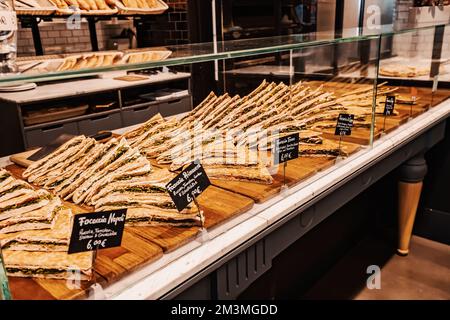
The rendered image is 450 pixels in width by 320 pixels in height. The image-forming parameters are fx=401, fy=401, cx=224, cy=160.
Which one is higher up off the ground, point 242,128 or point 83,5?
point 83,5

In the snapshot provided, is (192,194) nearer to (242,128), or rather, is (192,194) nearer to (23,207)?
(23,207)

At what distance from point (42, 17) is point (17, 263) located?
2859mm

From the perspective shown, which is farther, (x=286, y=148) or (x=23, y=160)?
(x=23, y=160)

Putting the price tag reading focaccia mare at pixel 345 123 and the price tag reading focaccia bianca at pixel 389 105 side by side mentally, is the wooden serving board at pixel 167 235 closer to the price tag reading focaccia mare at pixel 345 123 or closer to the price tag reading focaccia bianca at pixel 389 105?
the price tag reading focaccia mare at pixel 345 123

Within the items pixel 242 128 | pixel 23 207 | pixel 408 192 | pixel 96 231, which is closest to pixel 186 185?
pixel 96 231

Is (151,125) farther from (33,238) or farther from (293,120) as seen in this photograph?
(33,238)

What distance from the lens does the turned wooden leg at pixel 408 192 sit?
2594 mm

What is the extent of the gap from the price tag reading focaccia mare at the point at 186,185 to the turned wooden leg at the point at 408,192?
192 centimetres

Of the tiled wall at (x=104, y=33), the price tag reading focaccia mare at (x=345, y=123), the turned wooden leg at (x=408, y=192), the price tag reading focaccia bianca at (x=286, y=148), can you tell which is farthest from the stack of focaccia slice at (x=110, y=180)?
the tiled wall at (x=104, y=33)

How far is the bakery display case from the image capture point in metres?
0.98

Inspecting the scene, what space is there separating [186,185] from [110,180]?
0.37 meters

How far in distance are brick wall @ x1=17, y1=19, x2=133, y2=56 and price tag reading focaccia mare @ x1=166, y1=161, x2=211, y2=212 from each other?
4090 mm

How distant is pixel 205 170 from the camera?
1.48 m
